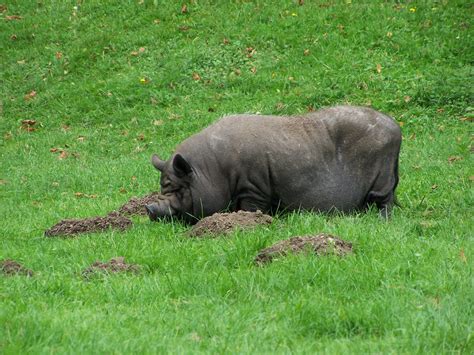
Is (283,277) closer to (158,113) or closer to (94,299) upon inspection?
(94,299)

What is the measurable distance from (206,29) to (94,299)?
14.9m

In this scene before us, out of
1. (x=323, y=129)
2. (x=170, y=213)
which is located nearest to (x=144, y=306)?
(x=170, y=213)

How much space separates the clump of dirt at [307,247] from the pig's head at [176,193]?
239cm

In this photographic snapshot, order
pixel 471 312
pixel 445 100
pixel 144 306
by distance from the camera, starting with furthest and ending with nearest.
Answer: pixel 445 100, pixel 144 306, pixel 471 312

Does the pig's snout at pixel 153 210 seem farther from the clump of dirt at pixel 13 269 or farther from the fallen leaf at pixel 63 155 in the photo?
the fallen leaf at pixel 63 155

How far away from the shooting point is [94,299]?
654 cm

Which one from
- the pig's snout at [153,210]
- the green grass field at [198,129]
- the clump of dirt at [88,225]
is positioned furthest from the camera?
the pig's snout at [153,210]

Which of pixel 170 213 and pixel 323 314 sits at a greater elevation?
pixel 323 314

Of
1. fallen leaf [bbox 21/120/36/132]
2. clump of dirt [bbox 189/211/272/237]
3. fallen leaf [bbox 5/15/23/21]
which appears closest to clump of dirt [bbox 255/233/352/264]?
clump of dirt [bbox 189/211/272/237]

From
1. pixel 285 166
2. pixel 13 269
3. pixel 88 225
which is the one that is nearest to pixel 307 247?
pixel 13 269

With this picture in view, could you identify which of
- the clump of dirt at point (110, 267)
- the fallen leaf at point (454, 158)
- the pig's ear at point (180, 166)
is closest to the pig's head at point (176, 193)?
the pig's ear at point (180, 166)

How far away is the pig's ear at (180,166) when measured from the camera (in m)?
9.54

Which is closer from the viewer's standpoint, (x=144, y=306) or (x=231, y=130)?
(x=144, y=306)

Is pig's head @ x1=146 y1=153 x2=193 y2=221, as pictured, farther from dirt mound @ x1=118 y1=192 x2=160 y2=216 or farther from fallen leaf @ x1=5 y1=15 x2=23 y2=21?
fallen leaf @ x1=5 y1=15 x2=23 y2=21
